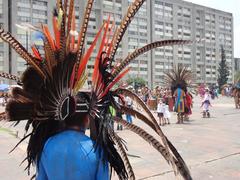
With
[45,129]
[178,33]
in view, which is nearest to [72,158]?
[45,129]

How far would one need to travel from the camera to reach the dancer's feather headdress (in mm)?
1766

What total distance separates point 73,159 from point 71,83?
44cm

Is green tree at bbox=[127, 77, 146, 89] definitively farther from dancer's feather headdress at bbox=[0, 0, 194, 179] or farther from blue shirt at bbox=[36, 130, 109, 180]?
blue shirt at bbox=[36, 130, 109, 180]

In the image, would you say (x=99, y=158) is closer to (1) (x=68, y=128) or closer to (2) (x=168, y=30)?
(1) (x=68, y=128)

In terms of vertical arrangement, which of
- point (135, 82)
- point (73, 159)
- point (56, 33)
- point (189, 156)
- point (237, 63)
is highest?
point (237, 63)

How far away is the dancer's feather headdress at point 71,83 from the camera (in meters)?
1.77

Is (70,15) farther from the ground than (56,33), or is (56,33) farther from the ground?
(70,15)

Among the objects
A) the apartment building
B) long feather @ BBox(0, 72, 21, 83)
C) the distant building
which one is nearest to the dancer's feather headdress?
long feather @ BBox(0, 72, 21, 83)

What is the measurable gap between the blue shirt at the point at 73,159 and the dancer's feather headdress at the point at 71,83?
0.09 metres

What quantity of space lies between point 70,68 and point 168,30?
86774 mm

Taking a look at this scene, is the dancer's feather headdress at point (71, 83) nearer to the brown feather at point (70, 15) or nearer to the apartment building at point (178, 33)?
the brown feather at point (70, 15)

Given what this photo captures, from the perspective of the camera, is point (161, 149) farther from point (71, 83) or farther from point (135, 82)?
point (135, 82)

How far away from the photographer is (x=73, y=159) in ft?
5.44

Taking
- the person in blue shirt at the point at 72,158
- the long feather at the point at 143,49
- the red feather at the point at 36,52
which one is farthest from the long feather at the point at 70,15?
the person in blue shirt at the point at 72,158
